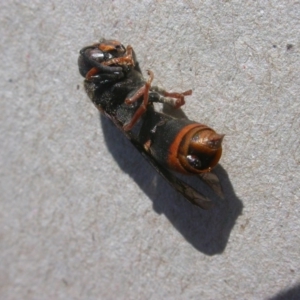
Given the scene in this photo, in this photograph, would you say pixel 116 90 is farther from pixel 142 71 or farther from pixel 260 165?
pixel 260 165

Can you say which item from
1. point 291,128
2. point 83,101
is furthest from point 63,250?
point 291,128

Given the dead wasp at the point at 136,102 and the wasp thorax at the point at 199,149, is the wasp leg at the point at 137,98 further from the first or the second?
the wasp thorax at the point at 199,149

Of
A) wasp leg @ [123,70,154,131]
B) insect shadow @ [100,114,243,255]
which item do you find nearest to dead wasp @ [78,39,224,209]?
wasp leg @ [123,70,154,131]

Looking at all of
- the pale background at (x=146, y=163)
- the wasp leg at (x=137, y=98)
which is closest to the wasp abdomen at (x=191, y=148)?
the wasp leg at (x=137, y=98)

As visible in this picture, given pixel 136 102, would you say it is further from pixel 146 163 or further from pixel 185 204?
pixel 185 204

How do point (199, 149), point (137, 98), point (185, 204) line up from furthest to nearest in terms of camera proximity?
→ 1. point (185, 204)
2. point (137, 98)
3. point (199, 149)

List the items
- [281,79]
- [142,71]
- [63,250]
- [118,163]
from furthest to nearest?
[63,250], [118,163], [142,71], [281,79]

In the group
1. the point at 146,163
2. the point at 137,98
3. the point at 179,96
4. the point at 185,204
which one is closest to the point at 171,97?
the point at 179,96
